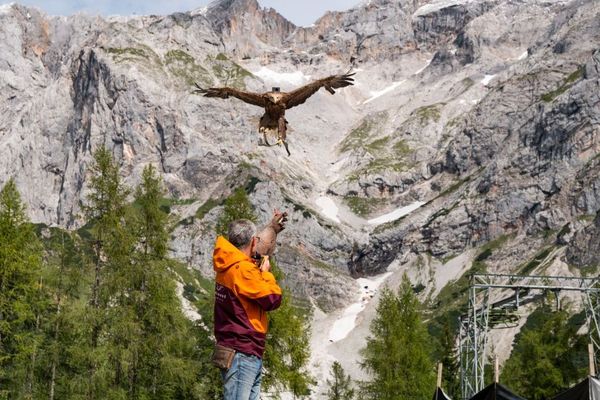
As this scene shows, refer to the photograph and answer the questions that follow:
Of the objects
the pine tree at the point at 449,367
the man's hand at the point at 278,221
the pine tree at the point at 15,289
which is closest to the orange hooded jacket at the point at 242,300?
the man's hand at the point at 278,221

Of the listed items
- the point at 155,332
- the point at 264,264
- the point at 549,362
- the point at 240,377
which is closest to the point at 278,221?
the point at 264,264

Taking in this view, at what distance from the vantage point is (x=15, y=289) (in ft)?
69.2

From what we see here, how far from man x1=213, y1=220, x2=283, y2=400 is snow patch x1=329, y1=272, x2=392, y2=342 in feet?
477

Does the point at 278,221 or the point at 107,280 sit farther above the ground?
the point at 107,280

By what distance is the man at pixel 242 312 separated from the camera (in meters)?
5.94

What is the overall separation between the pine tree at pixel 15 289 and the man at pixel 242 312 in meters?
15.6

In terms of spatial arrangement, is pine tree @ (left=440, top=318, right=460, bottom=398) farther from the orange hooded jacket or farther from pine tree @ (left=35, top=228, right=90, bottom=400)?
the orange hooded jacket

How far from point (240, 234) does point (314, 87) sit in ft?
17.0

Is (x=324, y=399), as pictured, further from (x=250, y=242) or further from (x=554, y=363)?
(x=250, y=242)

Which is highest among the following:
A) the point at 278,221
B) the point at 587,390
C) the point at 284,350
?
the point at 284,350

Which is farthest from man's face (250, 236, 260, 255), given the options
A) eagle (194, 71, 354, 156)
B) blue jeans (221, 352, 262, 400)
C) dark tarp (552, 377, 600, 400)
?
dark tarp (552, 377, 600, 400)

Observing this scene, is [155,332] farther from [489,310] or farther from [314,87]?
[489,310]

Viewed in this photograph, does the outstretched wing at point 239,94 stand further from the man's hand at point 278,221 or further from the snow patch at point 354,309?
the snow patch at point 354,309

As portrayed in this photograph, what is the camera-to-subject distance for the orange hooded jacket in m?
5.94
